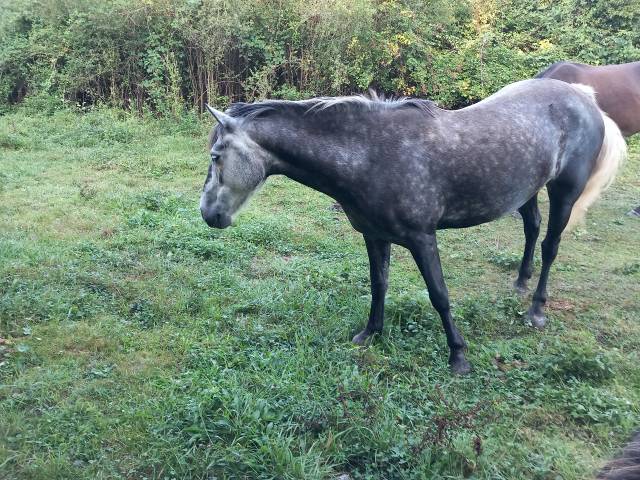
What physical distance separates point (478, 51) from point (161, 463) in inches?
445

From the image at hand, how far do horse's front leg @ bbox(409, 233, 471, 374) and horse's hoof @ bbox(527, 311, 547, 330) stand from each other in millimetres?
861

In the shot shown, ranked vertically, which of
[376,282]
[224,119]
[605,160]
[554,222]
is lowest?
[376,282]

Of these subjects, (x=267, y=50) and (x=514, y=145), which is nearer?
(x=514, y=145)

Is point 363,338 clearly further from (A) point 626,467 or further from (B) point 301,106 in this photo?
(A) point 626,467

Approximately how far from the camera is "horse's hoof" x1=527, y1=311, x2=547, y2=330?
4531 millimetres

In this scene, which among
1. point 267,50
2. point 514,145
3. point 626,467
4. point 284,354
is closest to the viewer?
point 626,467

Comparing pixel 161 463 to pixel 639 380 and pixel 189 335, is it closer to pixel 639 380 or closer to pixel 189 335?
pixel 189 335

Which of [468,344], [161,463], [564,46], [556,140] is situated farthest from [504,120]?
[564,46]

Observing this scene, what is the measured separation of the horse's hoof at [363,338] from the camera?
4.21 metres

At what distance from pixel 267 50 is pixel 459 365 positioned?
29.9ft

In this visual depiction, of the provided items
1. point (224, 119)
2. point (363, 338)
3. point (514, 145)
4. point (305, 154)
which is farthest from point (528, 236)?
point (224, 119)

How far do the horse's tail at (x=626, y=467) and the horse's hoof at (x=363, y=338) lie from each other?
7.97ft

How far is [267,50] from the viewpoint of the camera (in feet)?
38.2

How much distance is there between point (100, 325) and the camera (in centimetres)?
424
